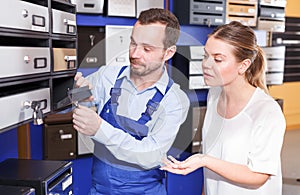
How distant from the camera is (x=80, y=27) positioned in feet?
8.18

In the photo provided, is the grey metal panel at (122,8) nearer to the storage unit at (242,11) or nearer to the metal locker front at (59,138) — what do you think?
the metal locker front at (59,138)

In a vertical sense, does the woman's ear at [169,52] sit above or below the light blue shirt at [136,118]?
above

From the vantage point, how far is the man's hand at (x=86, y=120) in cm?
120

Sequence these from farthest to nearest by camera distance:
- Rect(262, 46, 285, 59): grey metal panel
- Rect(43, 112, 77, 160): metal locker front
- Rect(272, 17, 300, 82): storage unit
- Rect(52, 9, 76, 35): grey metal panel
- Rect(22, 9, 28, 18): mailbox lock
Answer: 1. Rect(272, 17, 300, 82): storage unit
2. Rect(262, 46, 285, 59): grey metal panel
3. Rect(43, 112, 77, 160): metal locker front
4. Rect(52, 9, 76, 35): grey metal panel
5. Rect(22, 9, 28, 18): mailbox lock

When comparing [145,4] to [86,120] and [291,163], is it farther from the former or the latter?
[291,163]

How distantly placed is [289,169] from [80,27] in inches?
105

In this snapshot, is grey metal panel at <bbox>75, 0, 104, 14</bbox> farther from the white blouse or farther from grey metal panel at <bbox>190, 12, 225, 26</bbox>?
the white blouse

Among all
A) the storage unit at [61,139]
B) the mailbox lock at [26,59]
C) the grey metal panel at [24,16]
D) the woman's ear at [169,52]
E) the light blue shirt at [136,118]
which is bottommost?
the storage unit at [61,139]

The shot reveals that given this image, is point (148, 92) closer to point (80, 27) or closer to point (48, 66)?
point (48, 66)

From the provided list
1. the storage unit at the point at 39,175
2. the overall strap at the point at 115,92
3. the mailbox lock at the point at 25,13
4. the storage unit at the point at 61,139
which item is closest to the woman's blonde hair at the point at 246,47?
the overall strap at the point at 115,92

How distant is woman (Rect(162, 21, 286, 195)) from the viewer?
129 cm

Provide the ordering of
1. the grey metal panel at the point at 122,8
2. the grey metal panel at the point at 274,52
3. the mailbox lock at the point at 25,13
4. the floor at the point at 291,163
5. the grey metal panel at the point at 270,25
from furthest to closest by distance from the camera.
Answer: the grey metal panel at the point at 274,52 < the grey metal panel at the point at 270,25 < the floor at the point at 291,163 < the grey metal panel at the point at 122,8 < the mailbox lock at the point at 25,13

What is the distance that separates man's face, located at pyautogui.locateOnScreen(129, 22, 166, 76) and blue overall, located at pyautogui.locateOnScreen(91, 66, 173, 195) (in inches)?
2.9

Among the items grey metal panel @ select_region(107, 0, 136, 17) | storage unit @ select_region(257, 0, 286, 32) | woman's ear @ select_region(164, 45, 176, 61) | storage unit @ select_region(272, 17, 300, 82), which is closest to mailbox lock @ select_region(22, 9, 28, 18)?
woman's ear @ select_region(164, 45, 176, 61)
